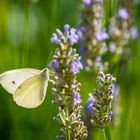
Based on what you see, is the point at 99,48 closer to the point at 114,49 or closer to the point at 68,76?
the point at 114,49

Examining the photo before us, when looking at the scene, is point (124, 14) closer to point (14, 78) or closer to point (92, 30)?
point (92, 30)

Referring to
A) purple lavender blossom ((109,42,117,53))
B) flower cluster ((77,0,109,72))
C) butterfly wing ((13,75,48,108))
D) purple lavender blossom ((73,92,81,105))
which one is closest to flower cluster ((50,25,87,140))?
purple lavender blossom ((73,92,81,105))

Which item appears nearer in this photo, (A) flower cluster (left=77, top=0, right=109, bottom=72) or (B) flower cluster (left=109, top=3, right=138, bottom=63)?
(A) flower cluster (left=77, top=0, right=109, bottom=72)

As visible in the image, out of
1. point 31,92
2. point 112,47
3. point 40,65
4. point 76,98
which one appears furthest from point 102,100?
point 40,65

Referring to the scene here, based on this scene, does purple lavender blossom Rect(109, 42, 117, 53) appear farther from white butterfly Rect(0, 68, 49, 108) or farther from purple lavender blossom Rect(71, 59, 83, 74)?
purple lavender blossom Rect(71, 59, 83, 74)

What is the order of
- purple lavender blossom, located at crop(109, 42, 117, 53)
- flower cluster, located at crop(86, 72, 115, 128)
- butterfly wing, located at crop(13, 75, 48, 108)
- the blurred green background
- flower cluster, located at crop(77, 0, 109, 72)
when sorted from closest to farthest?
flower cluster, located at crop(86, 72, 115, 128)
butterfly wing, located at crop(13, 75, 48, 108)
flower cluster, located at crop(77, 0, 109, 72)
the blurred green background
purple lavender blossom, located at crop(109, 42, 117, 53)

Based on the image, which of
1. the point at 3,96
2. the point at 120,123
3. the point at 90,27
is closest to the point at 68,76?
the point at 90,27
